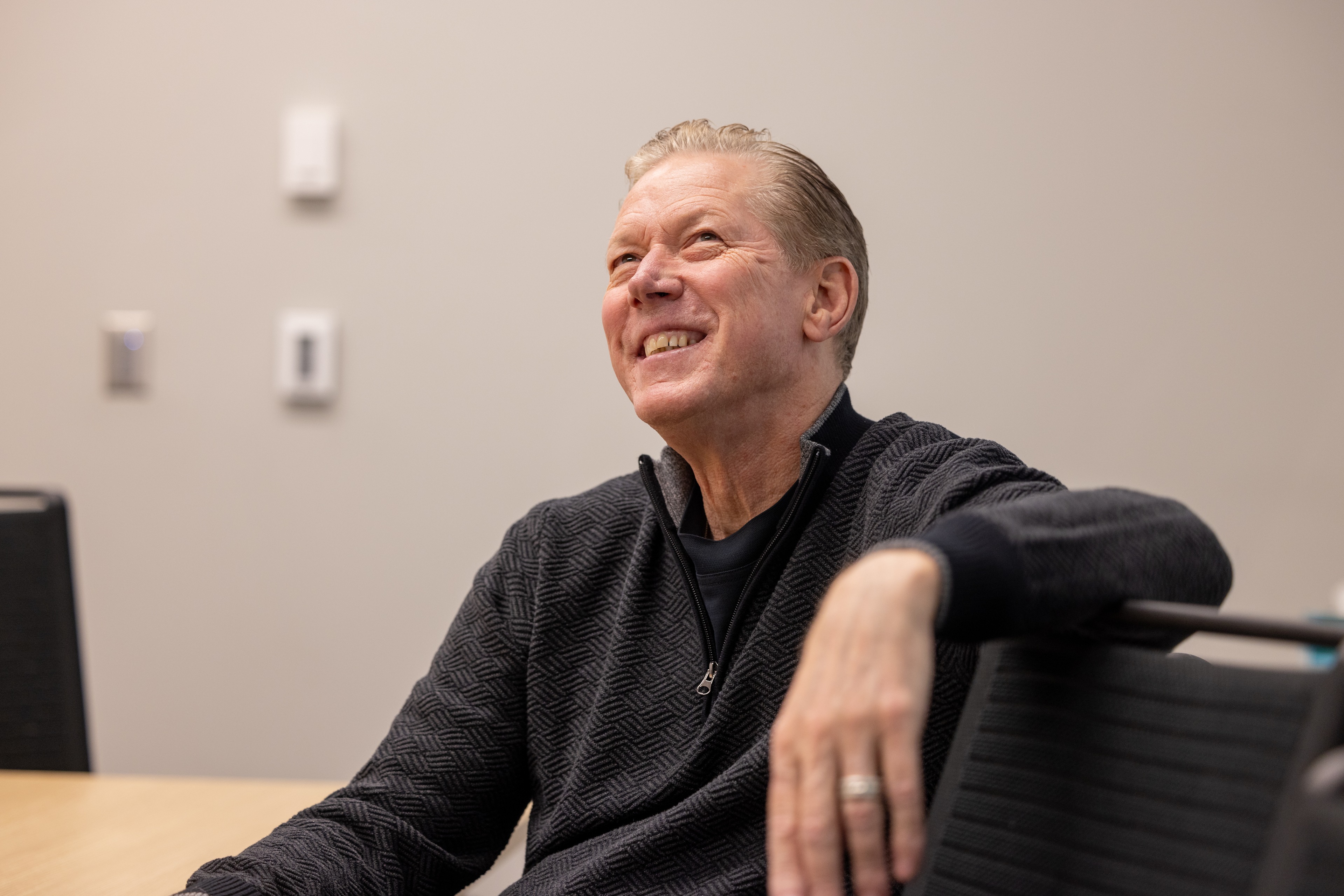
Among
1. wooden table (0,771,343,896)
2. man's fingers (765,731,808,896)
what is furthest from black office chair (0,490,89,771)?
man's fingers (765,731,808,896)

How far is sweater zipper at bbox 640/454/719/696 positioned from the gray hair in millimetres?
274

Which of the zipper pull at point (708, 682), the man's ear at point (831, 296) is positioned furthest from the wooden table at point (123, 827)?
the man's ear at point (831, 296)

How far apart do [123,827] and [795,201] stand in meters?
1.02

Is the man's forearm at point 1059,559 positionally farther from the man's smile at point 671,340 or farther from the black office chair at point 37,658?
the black office chair at point 37,658

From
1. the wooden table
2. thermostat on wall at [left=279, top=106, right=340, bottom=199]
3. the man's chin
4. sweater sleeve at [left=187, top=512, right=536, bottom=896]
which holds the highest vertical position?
thermostat on wall at [left=279, top=106, right=340, bottom=199]

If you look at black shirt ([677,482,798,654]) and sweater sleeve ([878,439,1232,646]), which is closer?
sweater sleeve ([878,439,1232,646])

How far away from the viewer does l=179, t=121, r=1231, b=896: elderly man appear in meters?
0.97

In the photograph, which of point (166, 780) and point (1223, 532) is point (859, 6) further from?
point (166, 780)

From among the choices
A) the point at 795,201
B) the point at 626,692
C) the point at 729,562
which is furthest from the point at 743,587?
the point at 795,201

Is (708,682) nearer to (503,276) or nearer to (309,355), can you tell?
(503,276)

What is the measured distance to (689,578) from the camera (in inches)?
45.4

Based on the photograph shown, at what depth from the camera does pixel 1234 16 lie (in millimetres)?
1905

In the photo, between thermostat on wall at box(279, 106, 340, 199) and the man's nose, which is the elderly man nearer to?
the man's nose

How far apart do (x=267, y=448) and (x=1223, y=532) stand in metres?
1.76
